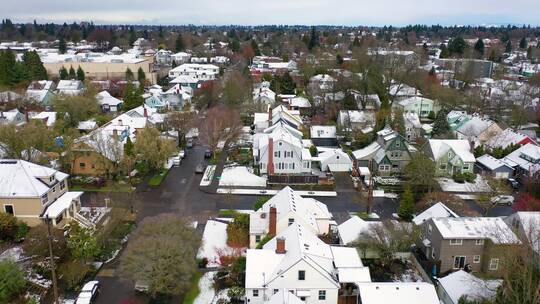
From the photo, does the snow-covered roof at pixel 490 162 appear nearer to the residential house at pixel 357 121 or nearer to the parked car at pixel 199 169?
the residential house at pixel 357 121

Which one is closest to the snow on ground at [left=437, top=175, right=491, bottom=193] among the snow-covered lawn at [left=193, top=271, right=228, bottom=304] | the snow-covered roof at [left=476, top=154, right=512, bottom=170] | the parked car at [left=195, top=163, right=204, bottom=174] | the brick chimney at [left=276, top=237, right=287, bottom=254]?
the snow-covered roof at [left=476, top=154, right=512, bottom=170]

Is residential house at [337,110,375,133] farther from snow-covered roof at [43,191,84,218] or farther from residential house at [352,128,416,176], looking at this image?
snow-covered roof at [43,191,84,218]

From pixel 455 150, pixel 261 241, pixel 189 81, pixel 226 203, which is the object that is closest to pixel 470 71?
pixel 455 150

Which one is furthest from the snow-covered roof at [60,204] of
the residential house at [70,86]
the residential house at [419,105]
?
the residential house at [419,105]

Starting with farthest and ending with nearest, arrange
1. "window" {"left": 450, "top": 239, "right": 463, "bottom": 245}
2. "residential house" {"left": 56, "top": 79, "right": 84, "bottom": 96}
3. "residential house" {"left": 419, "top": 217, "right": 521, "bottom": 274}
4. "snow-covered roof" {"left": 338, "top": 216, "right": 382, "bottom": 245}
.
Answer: "residential house" {"left": 56, "top": 79, "right": 84, "bottom": 96} → "snow-covered roof" {"left": 338, "top": 216, "right": 382, "bottom": 245} → "window" {"left": 450, "top": 239, "right": 463, "bottom": 245} → "residential house" {"left": 419, "top": 217, "right": 521, "bottom": 274}

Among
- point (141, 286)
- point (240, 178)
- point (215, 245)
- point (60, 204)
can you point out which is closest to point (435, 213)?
point (215, 245)

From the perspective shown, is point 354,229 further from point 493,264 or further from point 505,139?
point 505,139

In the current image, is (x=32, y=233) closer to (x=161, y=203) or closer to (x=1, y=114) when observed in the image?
(x=161, y=203)
